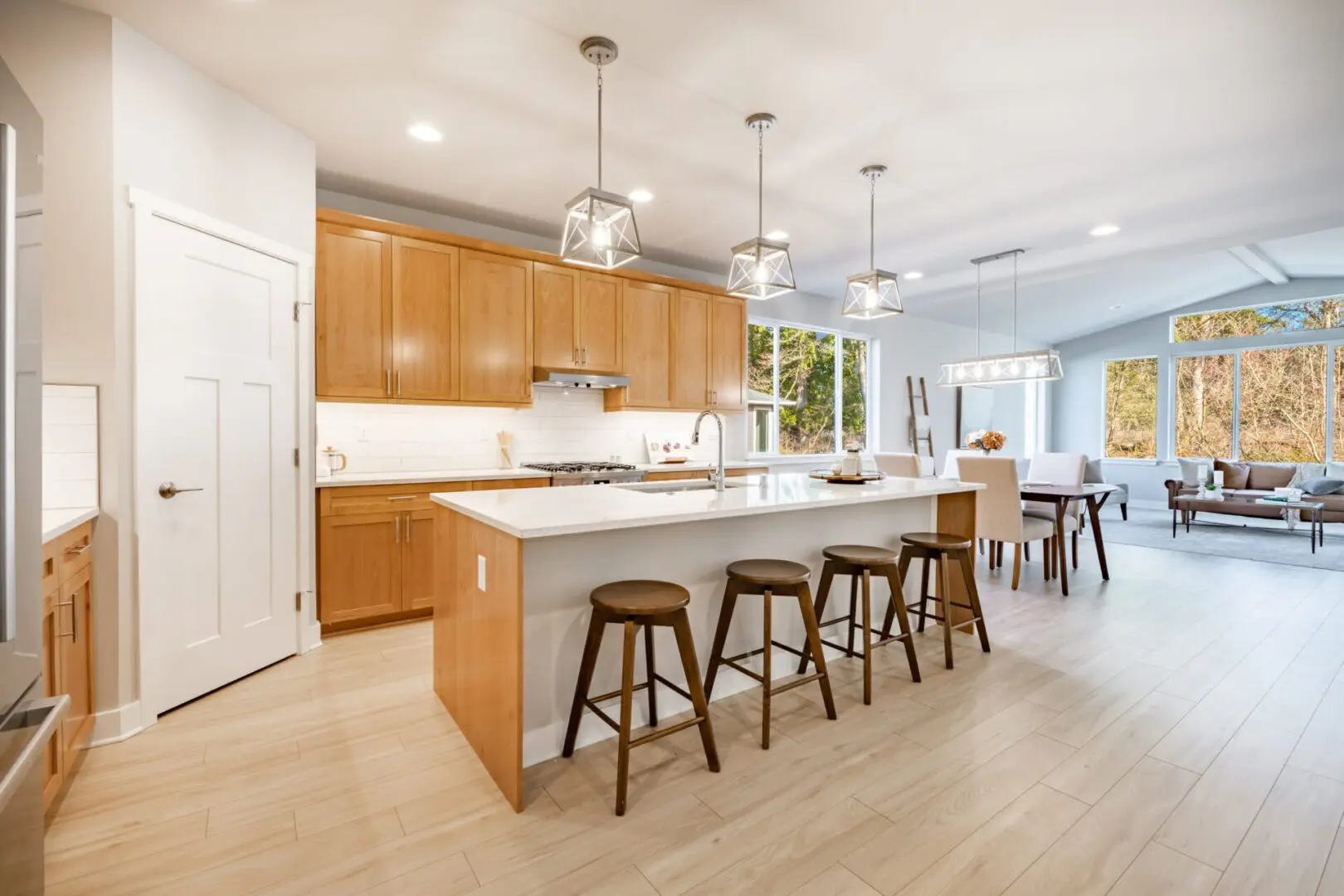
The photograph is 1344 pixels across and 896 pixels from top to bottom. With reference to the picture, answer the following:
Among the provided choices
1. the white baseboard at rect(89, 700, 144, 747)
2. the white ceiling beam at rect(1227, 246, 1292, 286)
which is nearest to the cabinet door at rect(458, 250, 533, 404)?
the white baseboard at rect(89, 700, 144, 747)

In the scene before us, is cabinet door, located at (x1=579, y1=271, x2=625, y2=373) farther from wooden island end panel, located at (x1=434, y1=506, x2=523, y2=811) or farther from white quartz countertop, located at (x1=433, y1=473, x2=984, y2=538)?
wooden island end panel, located at (x1=434, y1=506, x2=523, y2=811)

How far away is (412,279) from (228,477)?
5.41ft

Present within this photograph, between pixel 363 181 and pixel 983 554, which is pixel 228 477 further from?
pixel 983 554

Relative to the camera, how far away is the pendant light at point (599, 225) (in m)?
2.45

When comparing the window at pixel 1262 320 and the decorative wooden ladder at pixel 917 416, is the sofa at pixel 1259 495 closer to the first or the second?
the window at pixel 1262 320

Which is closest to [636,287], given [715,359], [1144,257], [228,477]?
[715,359]

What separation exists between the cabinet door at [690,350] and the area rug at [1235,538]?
4.85 meters

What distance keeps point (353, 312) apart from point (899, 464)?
4137mm

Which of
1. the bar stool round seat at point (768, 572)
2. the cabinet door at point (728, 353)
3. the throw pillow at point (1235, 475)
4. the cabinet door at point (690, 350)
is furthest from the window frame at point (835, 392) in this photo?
the throw pillow at point (1235, 475)

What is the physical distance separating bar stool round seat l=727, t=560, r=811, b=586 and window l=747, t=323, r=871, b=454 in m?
3.77

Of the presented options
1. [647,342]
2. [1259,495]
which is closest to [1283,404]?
[1259,495]

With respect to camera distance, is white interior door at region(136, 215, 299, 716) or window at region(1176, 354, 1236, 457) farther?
window at region(1176, 354, 1236, 457)

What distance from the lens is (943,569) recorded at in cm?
307

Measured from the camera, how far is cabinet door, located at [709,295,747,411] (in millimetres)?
5562
